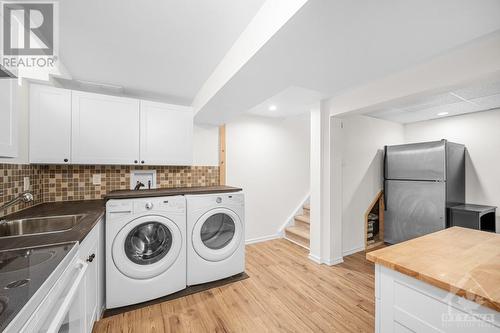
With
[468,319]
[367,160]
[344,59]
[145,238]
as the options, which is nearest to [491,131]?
[367,160]

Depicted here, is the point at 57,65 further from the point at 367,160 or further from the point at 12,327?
the point at 367,160

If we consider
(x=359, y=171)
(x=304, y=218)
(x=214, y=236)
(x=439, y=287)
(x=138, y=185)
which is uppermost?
(x=359, y=171)

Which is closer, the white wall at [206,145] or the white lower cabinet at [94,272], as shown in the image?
the white lower cabinet at [94,272]

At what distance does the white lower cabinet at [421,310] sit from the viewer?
69 cm

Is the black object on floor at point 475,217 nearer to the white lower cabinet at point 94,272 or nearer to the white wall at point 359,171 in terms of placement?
the white wall at point 359,171

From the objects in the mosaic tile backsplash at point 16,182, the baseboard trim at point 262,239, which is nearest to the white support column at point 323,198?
the baseboard trim at point 262,239

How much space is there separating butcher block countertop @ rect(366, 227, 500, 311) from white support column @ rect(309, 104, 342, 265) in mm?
1407

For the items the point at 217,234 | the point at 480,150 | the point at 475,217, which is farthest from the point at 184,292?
the point at 480,150

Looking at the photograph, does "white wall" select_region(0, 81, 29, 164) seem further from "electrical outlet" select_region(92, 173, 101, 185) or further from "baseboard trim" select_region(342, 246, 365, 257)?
"baseboard trim" select_region(342, 246, 365, 257)

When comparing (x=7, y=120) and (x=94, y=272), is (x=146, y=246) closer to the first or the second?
(x=94, y=272)

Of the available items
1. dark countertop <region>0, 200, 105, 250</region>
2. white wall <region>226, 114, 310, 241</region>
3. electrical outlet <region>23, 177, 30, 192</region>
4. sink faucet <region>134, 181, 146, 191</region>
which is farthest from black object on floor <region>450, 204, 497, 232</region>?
electrical outlet <region>23, 177, 30, 192</region>

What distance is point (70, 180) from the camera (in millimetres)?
2139

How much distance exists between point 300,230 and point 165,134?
8.80ft

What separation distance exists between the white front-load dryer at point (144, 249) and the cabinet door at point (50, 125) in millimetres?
783
